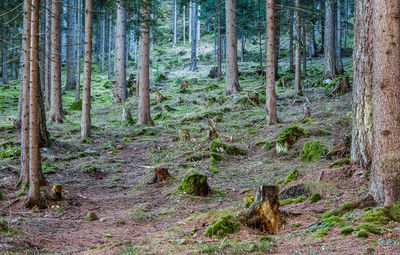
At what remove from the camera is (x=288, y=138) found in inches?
395

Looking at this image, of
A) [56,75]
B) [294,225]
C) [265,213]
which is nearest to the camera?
[294,225]

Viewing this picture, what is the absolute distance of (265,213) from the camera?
5.04m

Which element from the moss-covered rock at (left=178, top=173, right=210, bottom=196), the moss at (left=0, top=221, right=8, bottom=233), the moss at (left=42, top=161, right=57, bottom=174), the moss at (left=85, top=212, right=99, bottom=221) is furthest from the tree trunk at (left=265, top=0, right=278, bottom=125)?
the moss at (left=0, top=221, right=8, bottom=233)

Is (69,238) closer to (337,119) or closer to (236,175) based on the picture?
(236,175)

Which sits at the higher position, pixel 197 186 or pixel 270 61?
pixel 270 61

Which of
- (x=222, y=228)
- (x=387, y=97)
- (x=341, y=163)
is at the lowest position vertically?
(x=222, y=228)

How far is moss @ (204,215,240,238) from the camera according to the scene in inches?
193

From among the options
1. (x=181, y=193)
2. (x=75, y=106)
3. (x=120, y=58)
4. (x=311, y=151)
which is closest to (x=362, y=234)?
(x=181, y=193)

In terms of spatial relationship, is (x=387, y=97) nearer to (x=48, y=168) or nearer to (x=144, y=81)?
(x=48, y=168)

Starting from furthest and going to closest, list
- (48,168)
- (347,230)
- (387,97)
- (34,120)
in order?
1. (48,168)
2. (34,120)
3. (387,97)
4. (347,230)

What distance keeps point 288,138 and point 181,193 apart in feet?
13.0

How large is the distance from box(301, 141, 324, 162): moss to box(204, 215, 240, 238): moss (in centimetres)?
426

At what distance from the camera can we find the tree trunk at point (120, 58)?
849 inches

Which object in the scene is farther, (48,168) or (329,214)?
(48,168)
